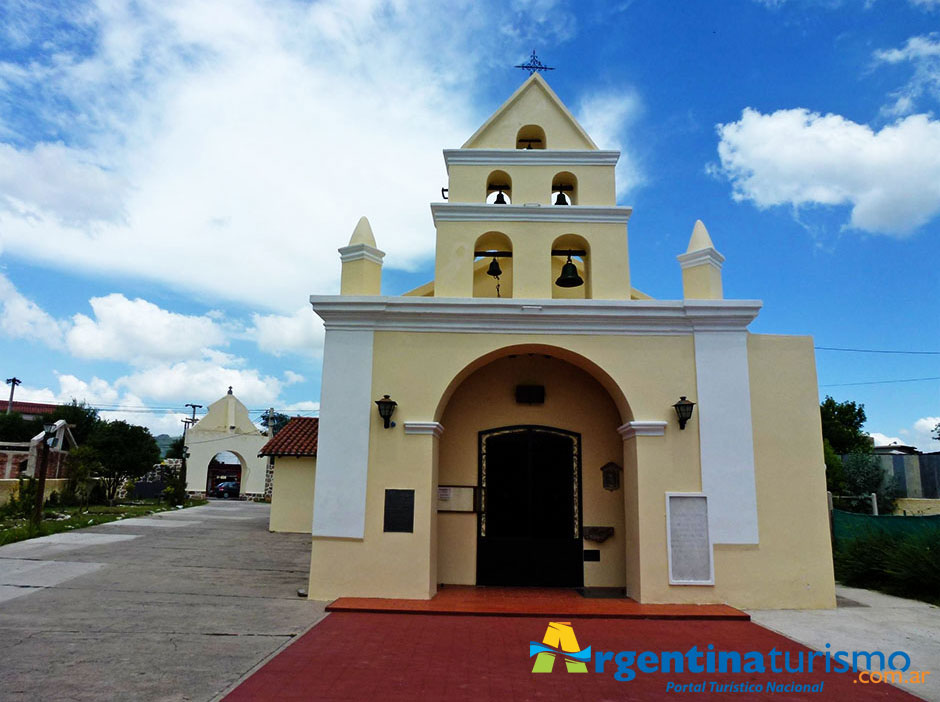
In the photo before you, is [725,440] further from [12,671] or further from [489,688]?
[12,671]

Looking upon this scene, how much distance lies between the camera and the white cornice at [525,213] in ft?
33.0

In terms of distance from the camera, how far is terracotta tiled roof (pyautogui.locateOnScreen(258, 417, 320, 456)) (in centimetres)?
1828

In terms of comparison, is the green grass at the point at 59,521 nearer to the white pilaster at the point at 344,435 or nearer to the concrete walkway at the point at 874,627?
the white pilaster at the point at 344,435

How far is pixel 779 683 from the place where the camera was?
5.77 m

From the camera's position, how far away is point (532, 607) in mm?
8453

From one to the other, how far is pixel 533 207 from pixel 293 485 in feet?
39.3

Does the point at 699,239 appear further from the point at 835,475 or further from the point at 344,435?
the point at 835,475

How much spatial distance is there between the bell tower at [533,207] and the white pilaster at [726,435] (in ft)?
5.39

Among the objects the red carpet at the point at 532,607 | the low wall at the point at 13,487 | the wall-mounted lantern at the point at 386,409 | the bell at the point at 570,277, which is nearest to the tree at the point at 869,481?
the red carpet at the point at 532,607

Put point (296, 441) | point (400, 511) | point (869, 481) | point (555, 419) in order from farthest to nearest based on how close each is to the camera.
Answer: point (869, 481) → point (296, 441) → point (555, 419) → point (400, 511)

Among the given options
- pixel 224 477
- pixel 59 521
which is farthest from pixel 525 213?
pixel 224 477

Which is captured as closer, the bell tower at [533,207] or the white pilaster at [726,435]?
the white pilaster at [726,435]

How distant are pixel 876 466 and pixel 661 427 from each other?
68.5 ft

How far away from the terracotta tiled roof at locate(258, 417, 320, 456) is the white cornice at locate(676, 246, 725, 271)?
1132 centimetres
